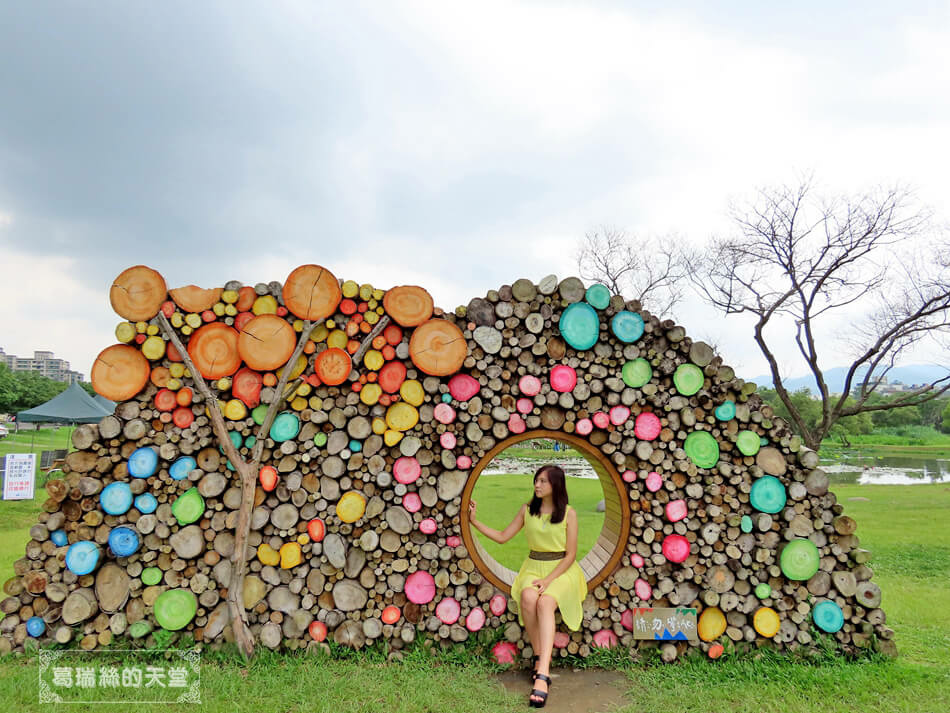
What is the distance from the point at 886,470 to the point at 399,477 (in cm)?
2423

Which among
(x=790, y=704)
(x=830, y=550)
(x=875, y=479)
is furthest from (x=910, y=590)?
(x=875, y=479)

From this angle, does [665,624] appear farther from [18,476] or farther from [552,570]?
[18,476]

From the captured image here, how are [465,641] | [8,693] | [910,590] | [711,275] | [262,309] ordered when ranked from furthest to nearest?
1. [711,275]
2. [910,590]
3. [262,309]
4. [465,641]
5. [8,693]

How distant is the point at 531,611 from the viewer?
135 inches

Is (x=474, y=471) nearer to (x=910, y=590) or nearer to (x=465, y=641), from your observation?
(x=465, y=641)

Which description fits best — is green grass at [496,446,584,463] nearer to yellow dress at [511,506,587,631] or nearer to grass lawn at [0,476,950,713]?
grass lawn at [0,476,950,713]

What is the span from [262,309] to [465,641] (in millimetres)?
2785

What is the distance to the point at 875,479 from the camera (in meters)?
18.1

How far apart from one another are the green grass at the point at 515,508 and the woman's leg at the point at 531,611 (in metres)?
2.77

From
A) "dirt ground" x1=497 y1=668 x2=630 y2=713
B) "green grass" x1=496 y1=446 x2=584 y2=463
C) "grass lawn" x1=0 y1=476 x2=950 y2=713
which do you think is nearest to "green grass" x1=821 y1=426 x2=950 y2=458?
"green grass" x1=496 y1=446 x2=584 y2=463

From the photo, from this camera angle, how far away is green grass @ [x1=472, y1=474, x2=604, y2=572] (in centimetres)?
739

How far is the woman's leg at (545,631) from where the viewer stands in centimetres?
329

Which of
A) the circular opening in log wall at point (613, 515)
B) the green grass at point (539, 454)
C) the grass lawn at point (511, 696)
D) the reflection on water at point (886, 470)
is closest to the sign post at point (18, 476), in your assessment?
the grass lawn at point (511, 696)

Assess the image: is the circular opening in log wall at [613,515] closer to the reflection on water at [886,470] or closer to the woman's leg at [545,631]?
the woman's leg at [545,631]
